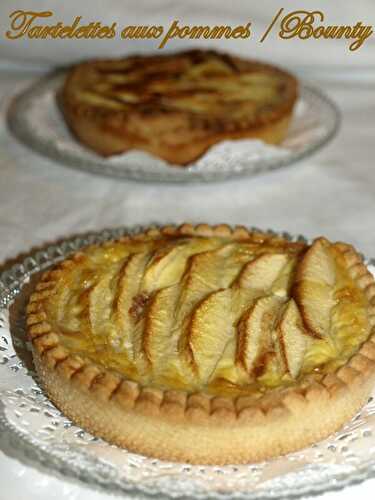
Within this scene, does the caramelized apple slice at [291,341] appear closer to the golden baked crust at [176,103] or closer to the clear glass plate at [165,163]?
the clear glass plate at [165,163]

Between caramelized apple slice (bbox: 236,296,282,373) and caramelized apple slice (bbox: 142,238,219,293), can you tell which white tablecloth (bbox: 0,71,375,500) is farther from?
caramelized apple slice (bbox: 236,296,282,373)

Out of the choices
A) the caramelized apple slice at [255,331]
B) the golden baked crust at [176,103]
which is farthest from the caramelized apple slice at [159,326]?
the golden baked crust at [176,103]

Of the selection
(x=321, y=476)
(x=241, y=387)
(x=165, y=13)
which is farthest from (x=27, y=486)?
(x=165, y=13)

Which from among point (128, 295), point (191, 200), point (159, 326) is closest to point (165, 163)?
point (191, 200)

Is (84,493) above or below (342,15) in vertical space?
below

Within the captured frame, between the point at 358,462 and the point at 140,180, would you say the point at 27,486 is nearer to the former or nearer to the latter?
the point at 358,462

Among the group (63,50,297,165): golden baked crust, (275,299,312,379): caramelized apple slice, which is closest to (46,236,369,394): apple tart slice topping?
(275,299,312,379): caramelized apple slice
